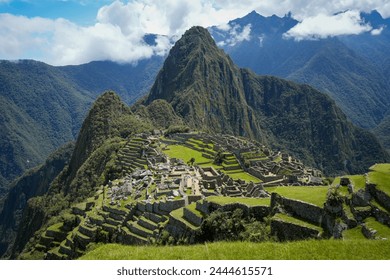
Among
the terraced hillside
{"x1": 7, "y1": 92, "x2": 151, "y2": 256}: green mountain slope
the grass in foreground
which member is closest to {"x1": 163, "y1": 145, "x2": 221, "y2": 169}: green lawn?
the terraced hillside

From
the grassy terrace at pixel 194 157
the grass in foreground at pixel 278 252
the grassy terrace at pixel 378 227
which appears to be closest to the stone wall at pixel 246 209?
the grassy terrace at pixel 378 227

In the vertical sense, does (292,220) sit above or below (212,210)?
above

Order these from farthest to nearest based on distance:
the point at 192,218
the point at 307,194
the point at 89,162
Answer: the point at 89,162 → the point at 192,218 → the point at 307,194

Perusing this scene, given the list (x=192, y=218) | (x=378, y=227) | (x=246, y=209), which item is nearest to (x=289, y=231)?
(x=246, y=209)

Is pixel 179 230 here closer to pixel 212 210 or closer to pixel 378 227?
pixel 212 210

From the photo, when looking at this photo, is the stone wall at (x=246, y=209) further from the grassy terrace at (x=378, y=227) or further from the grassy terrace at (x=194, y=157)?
the grassy terrace at (x=194, y=157)
